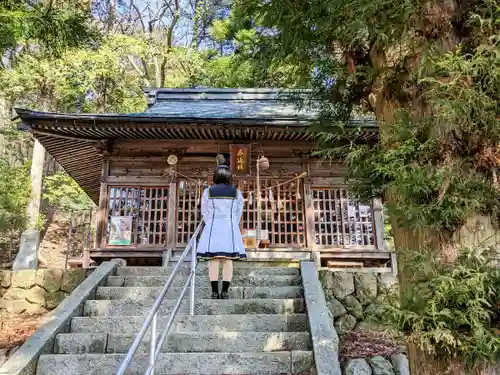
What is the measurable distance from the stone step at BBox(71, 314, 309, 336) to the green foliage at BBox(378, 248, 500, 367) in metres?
2.46

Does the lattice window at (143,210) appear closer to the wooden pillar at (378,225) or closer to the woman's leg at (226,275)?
the woman's leg at (226,275)

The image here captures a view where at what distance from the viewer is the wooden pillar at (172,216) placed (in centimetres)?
796

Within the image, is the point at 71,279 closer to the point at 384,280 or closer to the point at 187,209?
the point at 187,209

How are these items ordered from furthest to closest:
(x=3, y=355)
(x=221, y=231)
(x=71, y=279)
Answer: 1. (x=71, y=279)
2. (x=3, y=355)
3. (x=221, y=231)

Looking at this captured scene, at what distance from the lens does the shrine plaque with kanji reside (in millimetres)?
8062

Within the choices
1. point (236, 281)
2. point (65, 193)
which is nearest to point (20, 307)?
point (236, 281)

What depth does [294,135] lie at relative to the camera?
793 cm

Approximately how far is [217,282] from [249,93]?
25.1ft

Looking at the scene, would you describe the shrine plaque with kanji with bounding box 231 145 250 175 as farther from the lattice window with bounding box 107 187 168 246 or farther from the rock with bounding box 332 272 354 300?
the rock with bounding box 332 272 354 300

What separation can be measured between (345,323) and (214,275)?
2.43m

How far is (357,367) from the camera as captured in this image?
477cm

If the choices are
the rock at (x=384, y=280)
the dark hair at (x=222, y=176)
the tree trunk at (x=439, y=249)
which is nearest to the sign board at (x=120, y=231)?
the dark hair at (x=222, y=176)

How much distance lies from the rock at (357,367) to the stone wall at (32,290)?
4.40 meters

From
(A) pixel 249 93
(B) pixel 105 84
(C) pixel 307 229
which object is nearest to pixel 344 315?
(C) pixel 307 229
